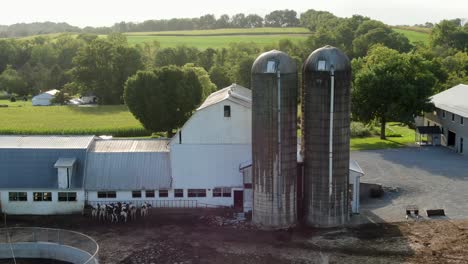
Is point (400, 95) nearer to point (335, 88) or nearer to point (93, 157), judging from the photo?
point (335, 88)

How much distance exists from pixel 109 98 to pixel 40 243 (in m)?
73.0

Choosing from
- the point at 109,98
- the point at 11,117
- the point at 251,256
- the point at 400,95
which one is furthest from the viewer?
the point at 109,98

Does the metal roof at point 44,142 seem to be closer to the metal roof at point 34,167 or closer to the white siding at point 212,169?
the metal roof at point 34,167

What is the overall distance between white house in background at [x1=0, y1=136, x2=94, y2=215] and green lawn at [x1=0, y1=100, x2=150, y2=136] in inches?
1191

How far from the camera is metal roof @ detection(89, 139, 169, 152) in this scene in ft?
129

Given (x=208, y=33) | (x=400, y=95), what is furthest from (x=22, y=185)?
(x=208, y=33)

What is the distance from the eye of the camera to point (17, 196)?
36812 millimetres

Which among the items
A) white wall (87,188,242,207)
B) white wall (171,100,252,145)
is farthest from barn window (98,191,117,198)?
white wall (171,100,252,145)

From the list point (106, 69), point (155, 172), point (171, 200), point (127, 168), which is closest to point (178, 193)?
point (171, 200)

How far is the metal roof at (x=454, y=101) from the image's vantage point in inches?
2096

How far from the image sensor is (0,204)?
36781 mm

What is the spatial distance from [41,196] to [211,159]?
10.7 meters

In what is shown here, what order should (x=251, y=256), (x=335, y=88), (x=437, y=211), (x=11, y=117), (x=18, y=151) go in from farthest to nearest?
1. (x=11, y=117)
2. (x=18, y=151)
3. (x=437, y=211)
4. (x=335, y=88)
5. (x=251, y=256)

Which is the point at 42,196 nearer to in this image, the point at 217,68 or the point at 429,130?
the point at 429,130
